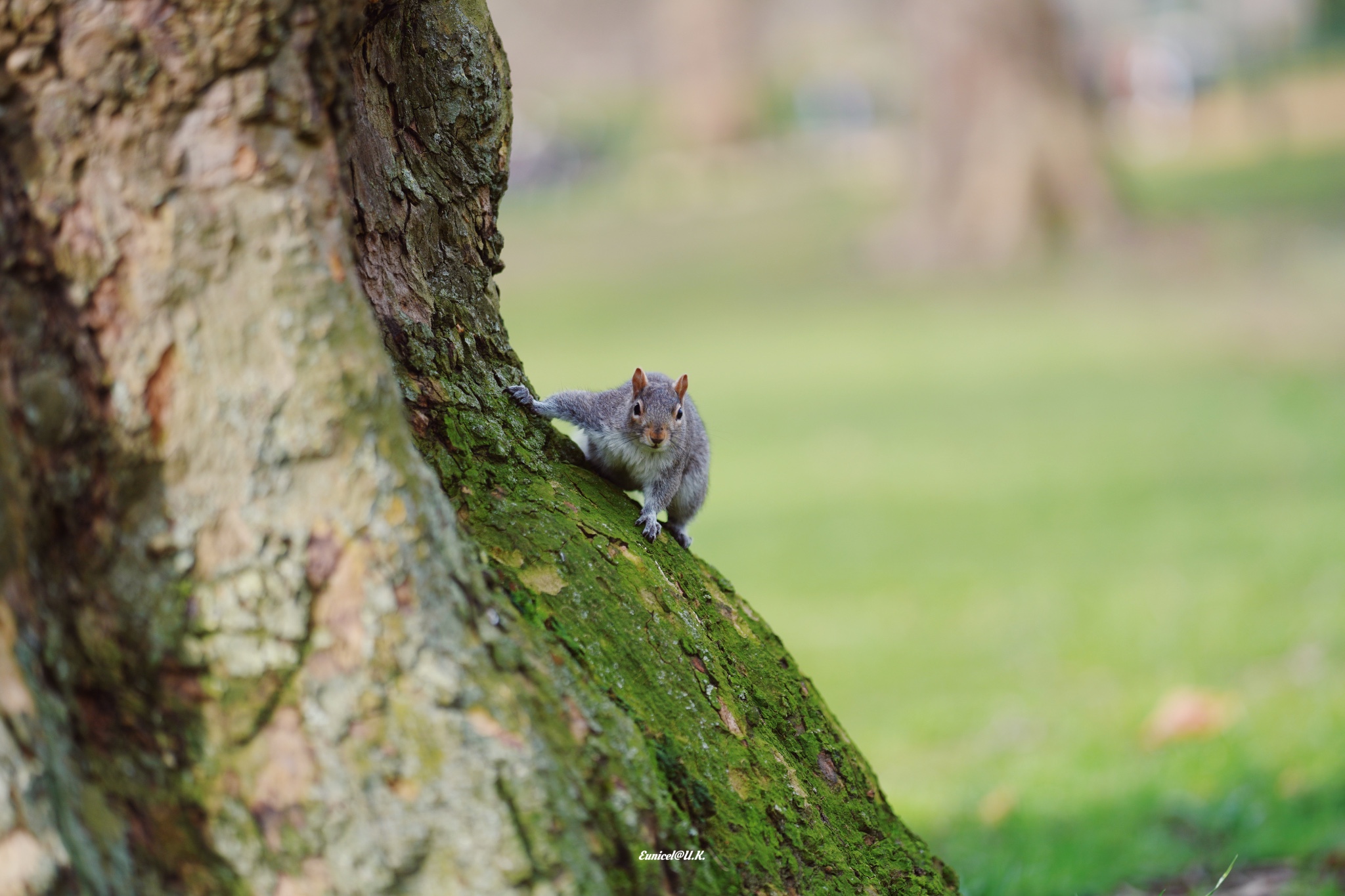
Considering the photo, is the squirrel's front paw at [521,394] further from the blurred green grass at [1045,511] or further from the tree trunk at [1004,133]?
the tree trunk at [1004,133]

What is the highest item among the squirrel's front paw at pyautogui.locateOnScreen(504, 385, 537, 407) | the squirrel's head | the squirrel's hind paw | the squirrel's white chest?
the squirrel's head

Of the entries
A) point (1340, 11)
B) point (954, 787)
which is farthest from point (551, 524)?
point (1340, 11)

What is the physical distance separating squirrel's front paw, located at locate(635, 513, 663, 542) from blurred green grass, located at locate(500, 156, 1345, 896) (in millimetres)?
1240

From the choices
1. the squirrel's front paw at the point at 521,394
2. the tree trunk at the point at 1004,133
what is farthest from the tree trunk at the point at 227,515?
the tree trunk at the point at 1004,133

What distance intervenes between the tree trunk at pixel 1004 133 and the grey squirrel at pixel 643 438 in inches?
685

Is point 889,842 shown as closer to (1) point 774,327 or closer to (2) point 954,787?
(2) point 954,787

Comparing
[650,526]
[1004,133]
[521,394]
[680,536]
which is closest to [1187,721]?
[680,536]

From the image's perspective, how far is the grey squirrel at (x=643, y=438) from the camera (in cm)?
405

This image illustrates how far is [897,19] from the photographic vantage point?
44406 mm

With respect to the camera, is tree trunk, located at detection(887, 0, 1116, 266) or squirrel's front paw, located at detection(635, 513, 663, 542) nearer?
squirrel's front paw, located at detection(635, 513, 663, 542)

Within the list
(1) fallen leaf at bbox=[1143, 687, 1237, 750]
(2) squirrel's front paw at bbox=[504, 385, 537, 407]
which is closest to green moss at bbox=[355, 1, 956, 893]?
(2) squirrel's front paw at bbox=[504, 385, 537, 407]

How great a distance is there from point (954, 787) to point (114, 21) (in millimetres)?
4108

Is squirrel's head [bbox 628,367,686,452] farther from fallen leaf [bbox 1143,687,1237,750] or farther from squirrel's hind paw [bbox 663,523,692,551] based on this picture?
fallen leaf [bbox 1143,687,1237,750]

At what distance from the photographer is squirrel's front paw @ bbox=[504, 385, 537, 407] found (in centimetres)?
295
